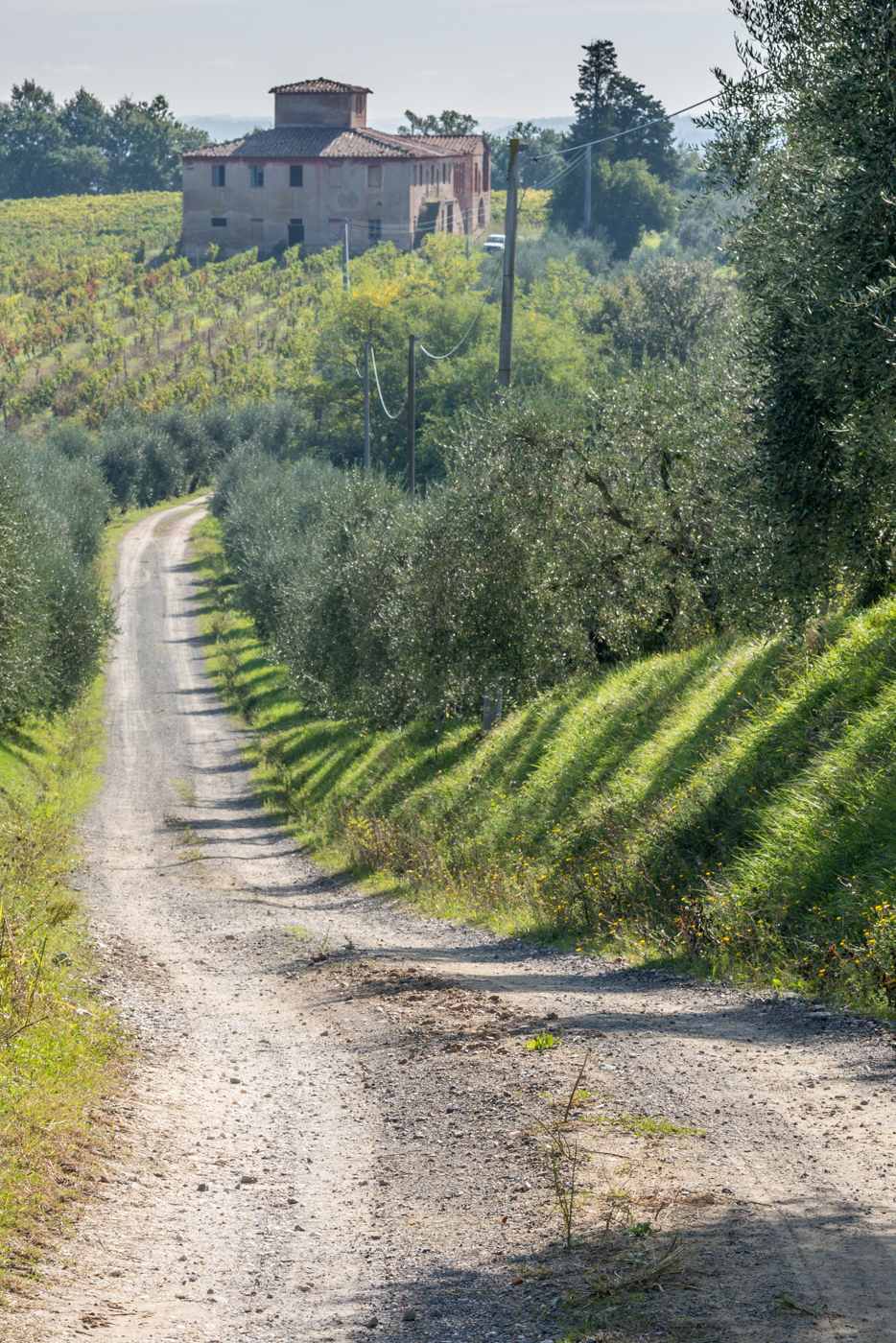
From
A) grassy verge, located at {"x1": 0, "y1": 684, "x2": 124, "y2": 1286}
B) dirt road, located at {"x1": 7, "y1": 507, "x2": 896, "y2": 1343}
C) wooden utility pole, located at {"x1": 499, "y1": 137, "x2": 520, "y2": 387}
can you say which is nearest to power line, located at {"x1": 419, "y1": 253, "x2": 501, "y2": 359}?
wooden utility pole, located at {"x1": 499, "y1": 137, "x2": 520, "y2": 387}

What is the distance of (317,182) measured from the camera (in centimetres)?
11006

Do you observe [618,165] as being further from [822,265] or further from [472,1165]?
[472,1165]

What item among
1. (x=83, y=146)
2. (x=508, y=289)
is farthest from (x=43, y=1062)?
(x=83, y=146)

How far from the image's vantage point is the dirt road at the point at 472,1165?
4898 millimetres

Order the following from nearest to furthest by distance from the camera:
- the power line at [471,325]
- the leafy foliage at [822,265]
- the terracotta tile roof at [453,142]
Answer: the leafy foliage at [822,265] → the power line at [471,325] → the terracotta tile roof at [453,142]

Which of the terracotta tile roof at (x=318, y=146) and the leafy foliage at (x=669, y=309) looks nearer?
the leafy foliage at (x=669, y=309)

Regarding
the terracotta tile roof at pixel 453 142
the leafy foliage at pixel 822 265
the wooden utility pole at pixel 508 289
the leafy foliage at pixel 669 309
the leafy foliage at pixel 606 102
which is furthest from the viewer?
the terracotta tile roof at pixel 453 142

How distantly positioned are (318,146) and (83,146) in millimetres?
77276

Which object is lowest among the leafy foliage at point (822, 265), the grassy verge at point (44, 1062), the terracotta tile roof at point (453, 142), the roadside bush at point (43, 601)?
the roadside bush at point (43, 601)

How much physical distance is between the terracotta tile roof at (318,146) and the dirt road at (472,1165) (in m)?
108

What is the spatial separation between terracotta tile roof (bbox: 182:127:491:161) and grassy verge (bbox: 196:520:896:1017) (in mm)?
94790

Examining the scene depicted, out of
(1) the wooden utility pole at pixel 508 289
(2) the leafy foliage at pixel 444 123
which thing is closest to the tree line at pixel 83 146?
(2) the leafy foliage at pixel 444 123

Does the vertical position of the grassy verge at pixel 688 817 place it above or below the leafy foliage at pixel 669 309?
below

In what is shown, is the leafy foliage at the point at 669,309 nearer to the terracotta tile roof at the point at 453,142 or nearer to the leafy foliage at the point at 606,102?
the leafy foliage at the point at 606,102
